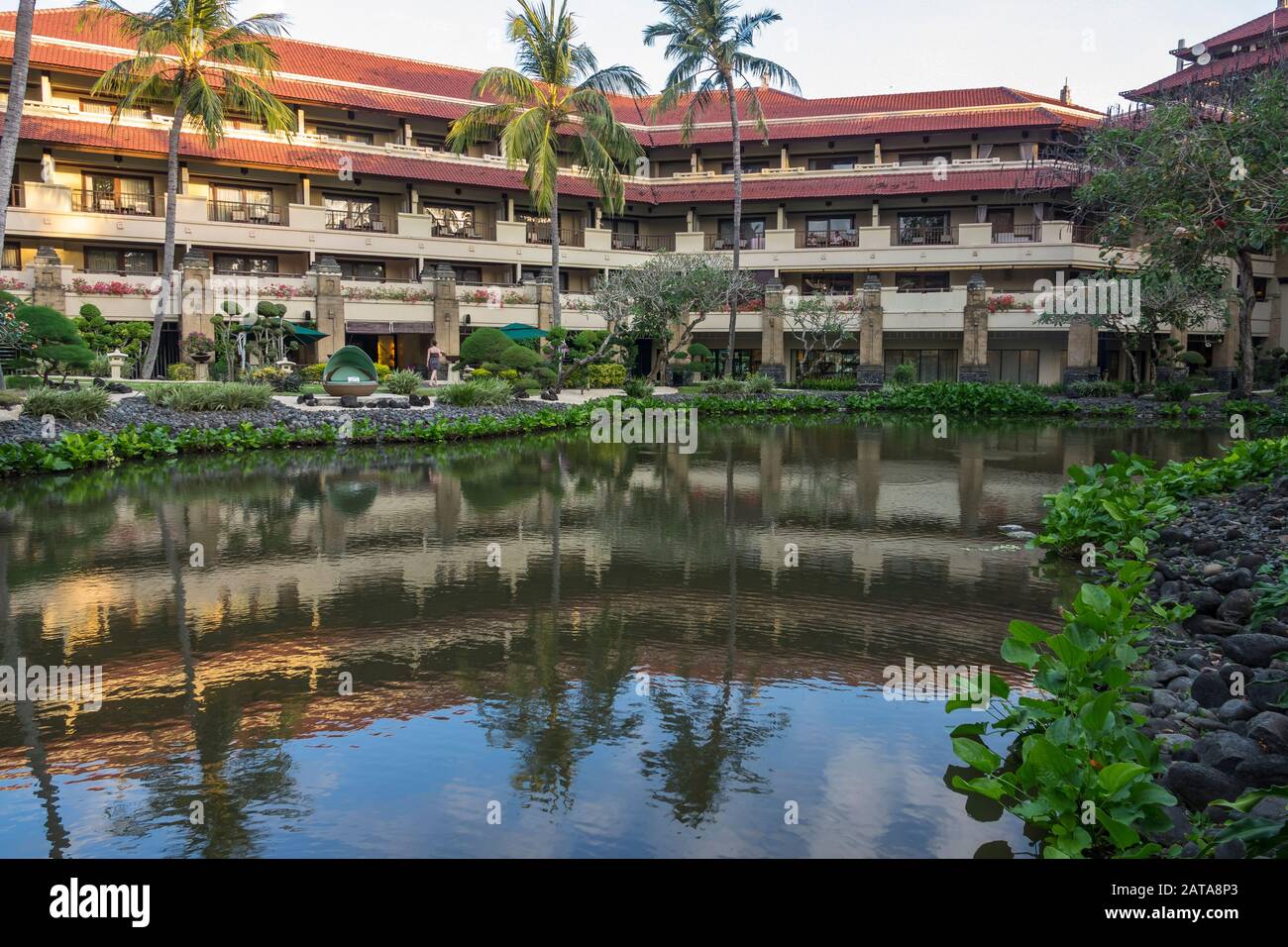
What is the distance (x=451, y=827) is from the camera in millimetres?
5461

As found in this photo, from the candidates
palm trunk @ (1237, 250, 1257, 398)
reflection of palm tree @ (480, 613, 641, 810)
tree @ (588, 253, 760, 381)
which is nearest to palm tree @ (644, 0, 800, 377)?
tree @ (588, 253, 760, 381)

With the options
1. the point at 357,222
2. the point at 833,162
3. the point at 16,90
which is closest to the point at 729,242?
the point at 833,162

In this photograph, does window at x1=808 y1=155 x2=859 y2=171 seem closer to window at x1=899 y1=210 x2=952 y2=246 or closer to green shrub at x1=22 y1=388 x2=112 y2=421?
window at x1=899 y1=210 x2=952 y2=246

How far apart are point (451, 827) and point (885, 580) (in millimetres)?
6643

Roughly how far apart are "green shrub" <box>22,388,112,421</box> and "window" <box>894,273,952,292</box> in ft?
128

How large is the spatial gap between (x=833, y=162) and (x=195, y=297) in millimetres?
32649

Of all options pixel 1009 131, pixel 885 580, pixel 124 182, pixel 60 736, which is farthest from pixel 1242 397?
pixel 124 182

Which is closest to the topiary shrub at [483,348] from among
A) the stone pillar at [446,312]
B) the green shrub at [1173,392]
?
the stone pillar at [446,312]

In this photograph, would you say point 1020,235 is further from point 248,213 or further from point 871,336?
point 248,213

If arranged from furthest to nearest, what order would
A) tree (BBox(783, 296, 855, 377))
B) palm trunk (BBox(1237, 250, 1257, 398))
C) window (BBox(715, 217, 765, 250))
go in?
window (BBox(715, 217, 765, 250))
tree (BBox(783, 296, 855, 377))
palm trunk (BBox(1237, 250, 1257, 398))

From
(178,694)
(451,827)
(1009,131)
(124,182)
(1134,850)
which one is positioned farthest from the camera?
(1009,131)

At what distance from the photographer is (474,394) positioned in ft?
97.1

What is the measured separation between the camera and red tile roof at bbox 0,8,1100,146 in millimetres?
44500

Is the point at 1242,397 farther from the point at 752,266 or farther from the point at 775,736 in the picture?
the point at 775,736
